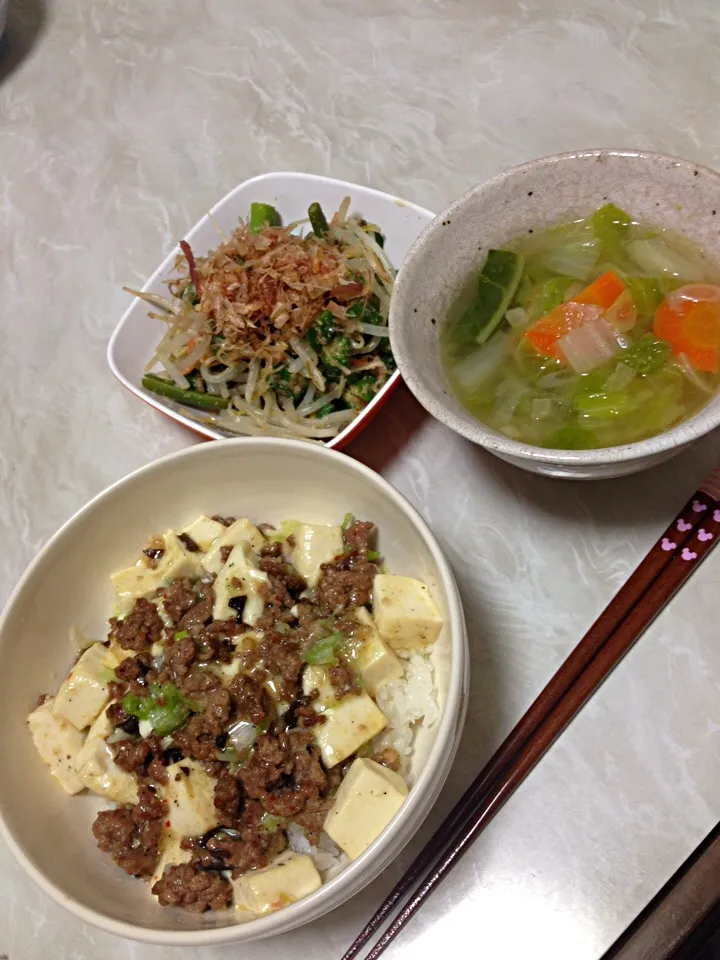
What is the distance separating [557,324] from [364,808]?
1.04 metres

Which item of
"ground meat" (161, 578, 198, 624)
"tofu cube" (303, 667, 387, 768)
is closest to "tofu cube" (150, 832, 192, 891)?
"tofu cube" (303, 667, 387, 768)

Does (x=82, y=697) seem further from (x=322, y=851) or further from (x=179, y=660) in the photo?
(x=322, y=851)

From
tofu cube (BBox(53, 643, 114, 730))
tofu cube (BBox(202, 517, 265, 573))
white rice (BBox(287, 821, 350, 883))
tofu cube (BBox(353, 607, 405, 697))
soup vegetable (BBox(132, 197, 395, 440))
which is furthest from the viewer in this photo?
soup vegetable (BBox(132, 197, 395, 440))

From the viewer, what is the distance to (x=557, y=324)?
62.7 inches

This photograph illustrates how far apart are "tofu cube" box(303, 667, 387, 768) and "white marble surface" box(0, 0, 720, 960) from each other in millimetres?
272

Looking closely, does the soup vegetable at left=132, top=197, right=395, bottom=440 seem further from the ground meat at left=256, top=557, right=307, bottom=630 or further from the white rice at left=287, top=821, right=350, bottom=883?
the white rice at left=287, top=821, right=350, bottom=883

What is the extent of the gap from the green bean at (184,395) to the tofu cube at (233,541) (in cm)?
43

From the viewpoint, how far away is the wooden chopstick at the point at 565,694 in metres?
1.42

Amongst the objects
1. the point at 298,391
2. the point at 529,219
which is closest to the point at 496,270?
the point at 529,219

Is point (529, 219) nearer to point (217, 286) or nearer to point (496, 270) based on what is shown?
point (496, 270)

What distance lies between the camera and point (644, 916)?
136 centimetres

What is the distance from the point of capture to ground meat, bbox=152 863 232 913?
1317 mm

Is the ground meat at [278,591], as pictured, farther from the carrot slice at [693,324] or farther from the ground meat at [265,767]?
the carrot slice at [693,324]

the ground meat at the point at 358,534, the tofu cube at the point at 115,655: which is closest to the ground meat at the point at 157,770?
the tofu cube at the point at 115,655
